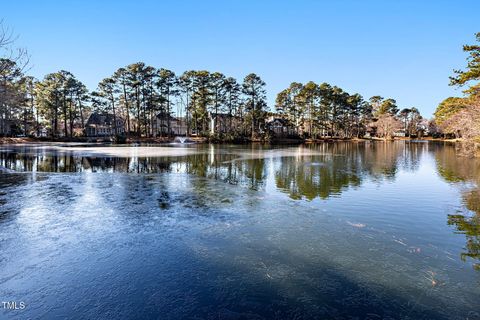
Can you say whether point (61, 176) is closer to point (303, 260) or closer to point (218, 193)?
point (218, 193)

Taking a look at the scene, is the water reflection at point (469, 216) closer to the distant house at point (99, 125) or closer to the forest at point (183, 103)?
the forest at point (183, 103)

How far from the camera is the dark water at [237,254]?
454cm

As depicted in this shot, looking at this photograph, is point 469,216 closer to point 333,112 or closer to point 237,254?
point 237,254

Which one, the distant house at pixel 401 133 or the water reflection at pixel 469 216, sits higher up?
the distant house at pixel 401 133

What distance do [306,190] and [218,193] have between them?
416 cm

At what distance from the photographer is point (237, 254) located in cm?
643

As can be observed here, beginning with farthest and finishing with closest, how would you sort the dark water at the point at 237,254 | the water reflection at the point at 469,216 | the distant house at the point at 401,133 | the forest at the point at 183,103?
the distant house at the point at 401,133, the forest at the point at 183,103, the water reflection at the point at 469,216, the dark water at the point at 237,254

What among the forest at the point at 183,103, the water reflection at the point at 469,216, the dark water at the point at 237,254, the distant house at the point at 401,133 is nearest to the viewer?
the dark water at the point at 237,254

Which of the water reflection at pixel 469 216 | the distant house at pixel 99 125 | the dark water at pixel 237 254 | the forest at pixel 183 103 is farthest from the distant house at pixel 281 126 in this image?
the dark water at pixel 237 254

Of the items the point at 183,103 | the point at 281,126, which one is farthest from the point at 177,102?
the point at 281,126

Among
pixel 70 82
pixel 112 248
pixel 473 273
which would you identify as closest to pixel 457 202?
pixel 473 273

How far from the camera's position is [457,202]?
39.1 ft

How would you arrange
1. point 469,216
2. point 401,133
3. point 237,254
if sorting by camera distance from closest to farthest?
point 237,254, point 469,216, point 401,133

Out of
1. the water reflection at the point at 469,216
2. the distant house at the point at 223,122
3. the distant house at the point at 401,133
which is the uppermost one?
the distant house at the point at 223,122
